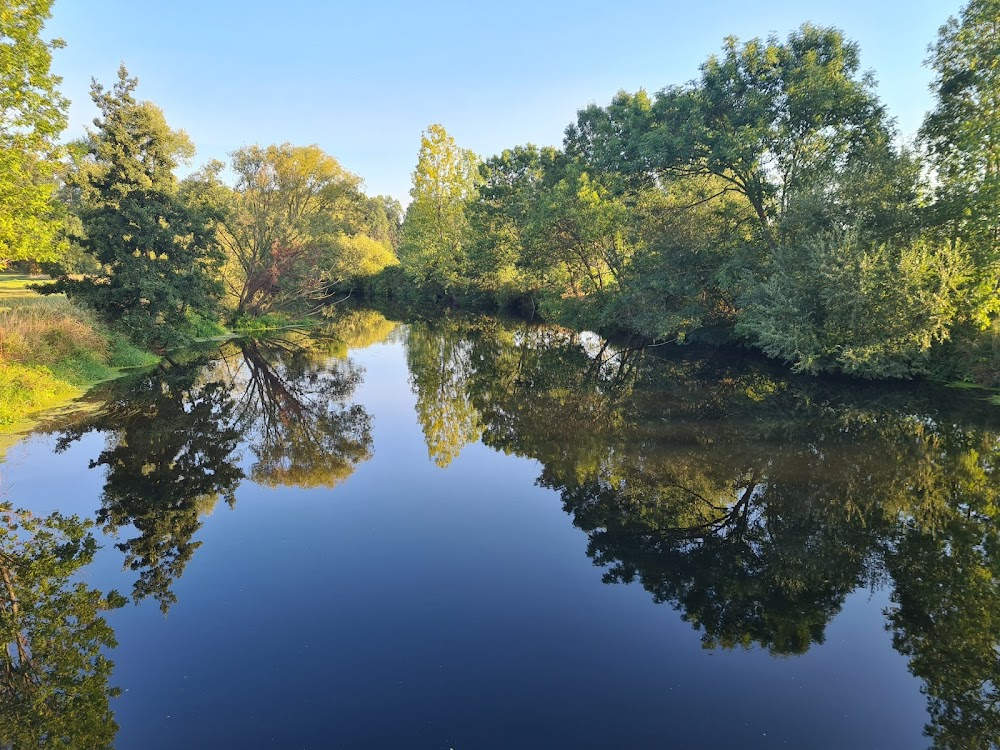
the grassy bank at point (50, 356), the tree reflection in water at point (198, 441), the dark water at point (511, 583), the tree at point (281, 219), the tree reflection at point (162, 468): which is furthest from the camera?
the tree at point (281, 219)

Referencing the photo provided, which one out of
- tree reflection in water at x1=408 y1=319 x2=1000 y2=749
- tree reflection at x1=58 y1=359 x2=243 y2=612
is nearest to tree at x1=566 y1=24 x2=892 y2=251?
tree reflection in water at x1=408 y1=319 x2=1000 y2=749

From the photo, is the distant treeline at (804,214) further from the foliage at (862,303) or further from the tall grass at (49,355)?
the tall grass at (49,355)

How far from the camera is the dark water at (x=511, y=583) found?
5606 mm

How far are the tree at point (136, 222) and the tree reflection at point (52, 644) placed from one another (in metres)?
20.4

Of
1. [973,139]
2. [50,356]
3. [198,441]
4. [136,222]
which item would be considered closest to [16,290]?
[136,222]

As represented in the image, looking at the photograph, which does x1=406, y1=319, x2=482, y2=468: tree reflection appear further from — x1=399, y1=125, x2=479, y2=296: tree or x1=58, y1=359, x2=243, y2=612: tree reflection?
x1=399, y1=125, x2=479, y2=296: tree

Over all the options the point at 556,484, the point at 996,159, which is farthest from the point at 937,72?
the point at 556,484

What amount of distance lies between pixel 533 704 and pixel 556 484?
6.45 m

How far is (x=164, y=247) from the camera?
2717cm

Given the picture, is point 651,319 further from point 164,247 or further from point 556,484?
point 164,247

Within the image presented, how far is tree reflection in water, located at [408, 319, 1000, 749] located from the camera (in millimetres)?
6879

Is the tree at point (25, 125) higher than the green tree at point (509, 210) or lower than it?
lower

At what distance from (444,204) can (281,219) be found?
23.3 metres

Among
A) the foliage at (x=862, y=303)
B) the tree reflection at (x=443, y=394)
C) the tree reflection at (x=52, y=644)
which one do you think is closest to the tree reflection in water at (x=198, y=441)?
the tree reflection at (x=52, y=644)
